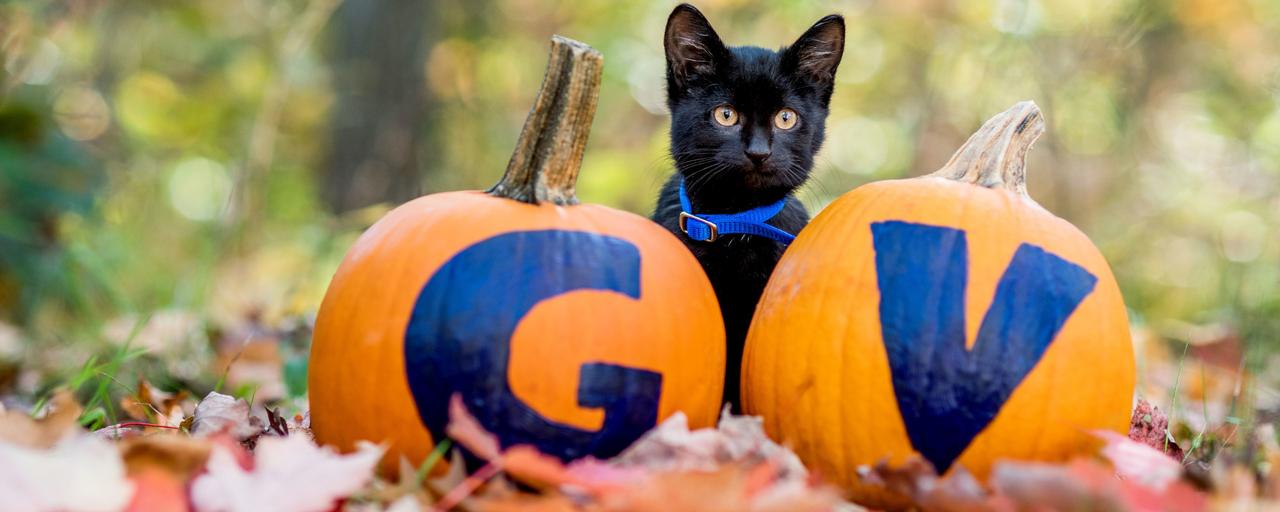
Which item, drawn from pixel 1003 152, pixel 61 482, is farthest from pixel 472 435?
pixel 1003 152

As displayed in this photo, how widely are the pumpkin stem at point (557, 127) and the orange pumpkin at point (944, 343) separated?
0.45 m

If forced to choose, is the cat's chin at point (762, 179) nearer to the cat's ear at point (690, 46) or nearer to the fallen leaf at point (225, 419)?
A: the cat's ear at point (690, 46)

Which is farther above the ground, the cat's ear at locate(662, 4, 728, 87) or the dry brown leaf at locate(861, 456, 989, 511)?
the cat's ear at locate(662, 4, 728, 87)

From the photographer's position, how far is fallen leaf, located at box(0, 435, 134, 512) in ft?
3.69

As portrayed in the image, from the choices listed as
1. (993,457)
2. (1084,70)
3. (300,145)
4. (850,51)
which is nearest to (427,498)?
(993,457)

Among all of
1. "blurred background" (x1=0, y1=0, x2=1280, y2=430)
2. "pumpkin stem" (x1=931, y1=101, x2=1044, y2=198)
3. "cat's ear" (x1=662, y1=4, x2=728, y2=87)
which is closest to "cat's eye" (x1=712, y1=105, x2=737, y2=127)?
"cat's ear" (x1=662, y1=4, x2=728, y2=87)

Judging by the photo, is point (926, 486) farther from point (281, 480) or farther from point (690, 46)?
point (690, 46)

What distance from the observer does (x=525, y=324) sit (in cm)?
155

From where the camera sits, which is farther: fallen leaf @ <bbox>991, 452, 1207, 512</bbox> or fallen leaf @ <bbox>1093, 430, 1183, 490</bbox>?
fallen leaf @ <bbox>1093, 430, 1183, 490</bbox>

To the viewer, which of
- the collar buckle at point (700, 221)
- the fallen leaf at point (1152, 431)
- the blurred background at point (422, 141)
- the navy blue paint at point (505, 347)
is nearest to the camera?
the navy blue paint at point (505, 347)

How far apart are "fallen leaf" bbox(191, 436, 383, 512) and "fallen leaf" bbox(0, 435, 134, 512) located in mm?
121

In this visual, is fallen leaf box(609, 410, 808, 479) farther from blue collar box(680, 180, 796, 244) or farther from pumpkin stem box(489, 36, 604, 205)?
blue collar box(680, 180, 796, 244)

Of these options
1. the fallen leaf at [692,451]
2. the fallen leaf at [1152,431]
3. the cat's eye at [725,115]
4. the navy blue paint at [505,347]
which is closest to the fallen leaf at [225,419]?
the navy blue paint at [505,347]

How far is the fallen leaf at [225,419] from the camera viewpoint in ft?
6.07
